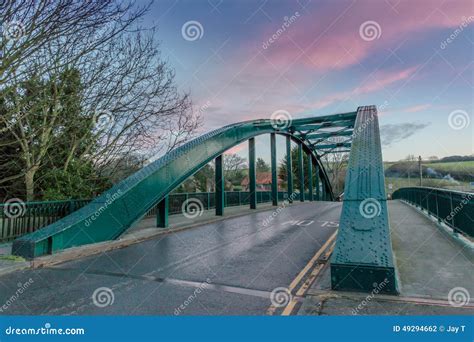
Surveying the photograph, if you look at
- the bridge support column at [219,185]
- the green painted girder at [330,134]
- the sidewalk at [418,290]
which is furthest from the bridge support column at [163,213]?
the green painted girder at [330,134]

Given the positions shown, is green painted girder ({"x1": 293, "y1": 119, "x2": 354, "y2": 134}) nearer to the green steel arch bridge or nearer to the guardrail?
the green steel arch bridge

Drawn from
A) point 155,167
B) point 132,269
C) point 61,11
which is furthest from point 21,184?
point 132,269

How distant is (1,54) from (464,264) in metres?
11.9

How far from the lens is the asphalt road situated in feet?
14.4

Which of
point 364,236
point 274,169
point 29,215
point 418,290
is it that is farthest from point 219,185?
point 418,290

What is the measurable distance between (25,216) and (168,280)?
6207 mm

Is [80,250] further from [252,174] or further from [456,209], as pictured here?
[252,174]

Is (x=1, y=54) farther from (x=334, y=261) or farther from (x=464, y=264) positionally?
(x=464, y=264)

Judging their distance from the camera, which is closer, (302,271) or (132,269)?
(302,271)

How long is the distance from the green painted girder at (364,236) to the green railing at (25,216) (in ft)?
28.5

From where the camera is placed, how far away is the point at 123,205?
9641mm

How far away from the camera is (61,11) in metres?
7.81

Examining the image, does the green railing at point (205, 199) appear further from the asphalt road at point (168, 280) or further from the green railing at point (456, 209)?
the green railing at point (456, 209)

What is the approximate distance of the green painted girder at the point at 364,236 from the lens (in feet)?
15.4
